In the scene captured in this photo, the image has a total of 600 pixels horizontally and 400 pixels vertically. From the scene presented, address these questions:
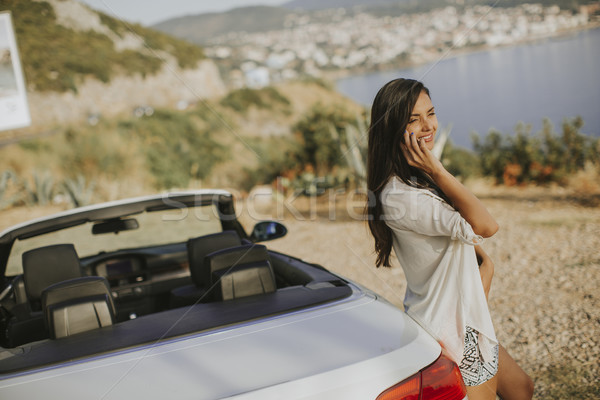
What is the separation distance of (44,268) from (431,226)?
2.16 meters

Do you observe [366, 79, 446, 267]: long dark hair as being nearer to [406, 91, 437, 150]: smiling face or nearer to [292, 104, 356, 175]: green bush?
[406, 91, 437, 150]: smiling face

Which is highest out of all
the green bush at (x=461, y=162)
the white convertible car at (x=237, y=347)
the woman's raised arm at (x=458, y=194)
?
the woman's raised arm at (x=458, y=194)

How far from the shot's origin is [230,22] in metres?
71.7

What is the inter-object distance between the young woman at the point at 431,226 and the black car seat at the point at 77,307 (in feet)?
3.71

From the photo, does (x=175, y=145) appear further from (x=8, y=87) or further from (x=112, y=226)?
(x=112, y=226)

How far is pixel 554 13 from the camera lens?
12344 mm

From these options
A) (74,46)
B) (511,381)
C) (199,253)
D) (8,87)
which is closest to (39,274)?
(199,253)

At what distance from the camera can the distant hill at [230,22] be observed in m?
69.1

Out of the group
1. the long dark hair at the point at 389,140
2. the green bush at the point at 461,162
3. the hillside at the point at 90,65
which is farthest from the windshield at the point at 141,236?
the hillside at the point at 90,65

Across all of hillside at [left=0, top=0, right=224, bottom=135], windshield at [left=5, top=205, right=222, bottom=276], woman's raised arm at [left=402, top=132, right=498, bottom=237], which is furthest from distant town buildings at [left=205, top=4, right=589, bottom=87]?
hillside at [left=0, top=0, right=224, bottom=135]

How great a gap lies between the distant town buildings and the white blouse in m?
3.65

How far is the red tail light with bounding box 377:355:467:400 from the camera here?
4.70 ft

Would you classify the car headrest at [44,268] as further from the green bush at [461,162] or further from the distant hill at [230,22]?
the distant hill at [230,22]

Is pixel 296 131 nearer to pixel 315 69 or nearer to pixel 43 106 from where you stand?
pixel 43 106
